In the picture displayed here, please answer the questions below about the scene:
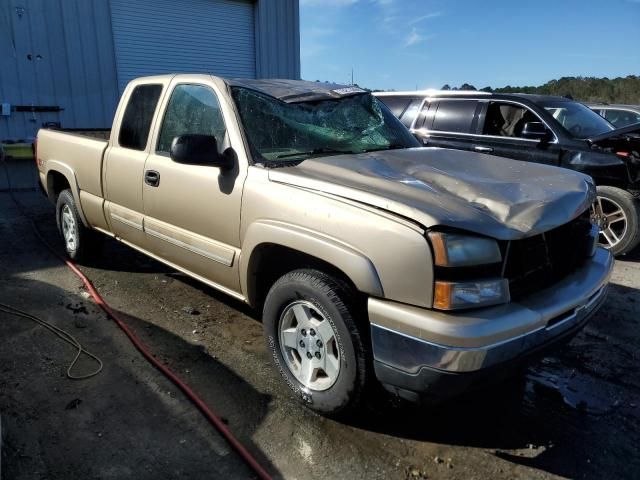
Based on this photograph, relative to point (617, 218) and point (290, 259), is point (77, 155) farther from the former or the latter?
point (617, 218)

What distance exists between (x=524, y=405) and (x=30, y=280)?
4435mm

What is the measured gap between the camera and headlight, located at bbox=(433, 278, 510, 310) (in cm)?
223

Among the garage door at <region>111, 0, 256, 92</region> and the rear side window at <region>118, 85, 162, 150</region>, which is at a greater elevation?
the garage door at <region>111, 0, 256, 92</region>

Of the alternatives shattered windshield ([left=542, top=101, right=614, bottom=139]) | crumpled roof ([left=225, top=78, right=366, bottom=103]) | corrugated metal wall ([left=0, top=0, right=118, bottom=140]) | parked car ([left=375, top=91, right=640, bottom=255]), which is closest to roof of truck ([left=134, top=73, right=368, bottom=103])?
crumpled roof ([left=225, top=78, right=366, bottom=103])

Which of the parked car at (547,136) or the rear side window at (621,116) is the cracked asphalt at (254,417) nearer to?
the parked car at (547,136)

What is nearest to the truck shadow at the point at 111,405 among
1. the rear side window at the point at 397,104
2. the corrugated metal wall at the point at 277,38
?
the rear side window at the point at 397,104

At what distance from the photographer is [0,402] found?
9.54 feet

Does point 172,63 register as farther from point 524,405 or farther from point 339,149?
point 524,405

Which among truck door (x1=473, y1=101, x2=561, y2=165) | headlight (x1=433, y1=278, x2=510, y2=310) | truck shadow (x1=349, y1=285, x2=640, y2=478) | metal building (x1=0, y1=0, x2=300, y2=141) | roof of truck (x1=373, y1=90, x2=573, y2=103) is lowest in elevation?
truck shadow (x1=349, y1=285, x2=640, y2=478)

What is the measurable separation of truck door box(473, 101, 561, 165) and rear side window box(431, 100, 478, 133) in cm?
17

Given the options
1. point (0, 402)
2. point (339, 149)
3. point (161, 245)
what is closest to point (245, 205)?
point (339, 149)

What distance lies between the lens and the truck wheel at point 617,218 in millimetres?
5645

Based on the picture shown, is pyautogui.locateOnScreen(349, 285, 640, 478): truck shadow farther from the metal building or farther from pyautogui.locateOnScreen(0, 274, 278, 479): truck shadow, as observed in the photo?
the metal building

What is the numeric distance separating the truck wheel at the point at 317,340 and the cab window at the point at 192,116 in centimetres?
120
